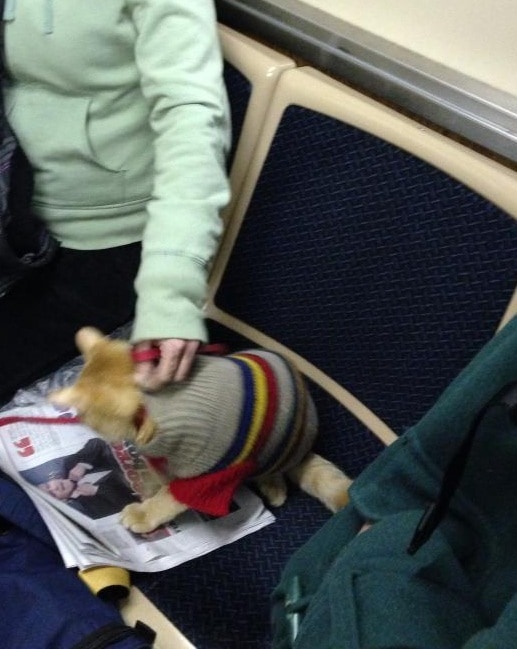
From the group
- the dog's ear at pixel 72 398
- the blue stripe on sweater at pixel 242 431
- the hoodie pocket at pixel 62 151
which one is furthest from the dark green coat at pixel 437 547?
the hoodie pocket at pixel 62 151

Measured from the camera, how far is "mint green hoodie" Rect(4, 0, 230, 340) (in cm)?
99

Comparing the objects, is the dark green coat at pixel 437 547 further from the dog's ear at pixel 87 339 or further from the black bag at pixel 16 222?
the black bag at pixel 16 222

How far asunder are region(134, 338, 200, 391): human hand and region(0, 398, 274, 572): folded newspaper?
0.23m

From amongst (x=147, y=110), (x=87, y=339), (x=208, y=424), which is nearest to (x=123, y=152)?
(x=147, y=110)

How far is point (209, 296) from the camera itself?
131cm

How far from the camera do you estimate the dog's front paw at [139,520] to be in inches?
42.9

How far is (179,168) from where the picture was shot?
1.00m

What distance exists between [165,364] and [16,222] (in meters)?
0.34

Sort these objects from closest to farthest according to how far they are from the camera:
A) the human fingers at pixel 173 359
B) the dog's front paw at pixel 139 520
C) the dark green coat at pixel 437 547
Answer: the dark green coat at pixel 437 547 < the human fingers at pixel 173 359 < the dog's front paw at pixel 139 520

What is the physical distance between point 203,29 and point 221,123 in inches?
4.9

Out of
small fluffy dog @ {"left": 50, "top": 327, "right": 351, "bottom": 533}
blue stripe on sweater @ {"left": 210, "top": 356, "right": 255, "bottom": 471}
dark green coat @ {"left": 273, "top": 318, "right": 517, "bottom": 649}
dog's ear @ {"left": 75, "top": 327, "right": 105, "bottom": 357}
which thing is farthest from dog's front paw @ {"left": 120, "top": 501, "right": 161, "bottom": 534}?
dark green coat @ {"left": 273, "top": 318, "right": 517, "bottom": 649}

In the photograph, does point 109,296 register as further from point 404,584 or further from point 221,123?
point 404,584

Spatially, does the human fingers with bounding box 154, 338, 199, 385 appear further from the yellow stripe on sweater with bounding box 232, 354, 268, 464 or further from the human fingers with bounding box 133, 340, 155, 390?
the yellow stripe on sweater with bounding box 232, 354, 268, 464

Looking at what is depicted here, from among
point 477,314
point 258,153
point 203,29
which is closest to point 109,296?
point 258,153
